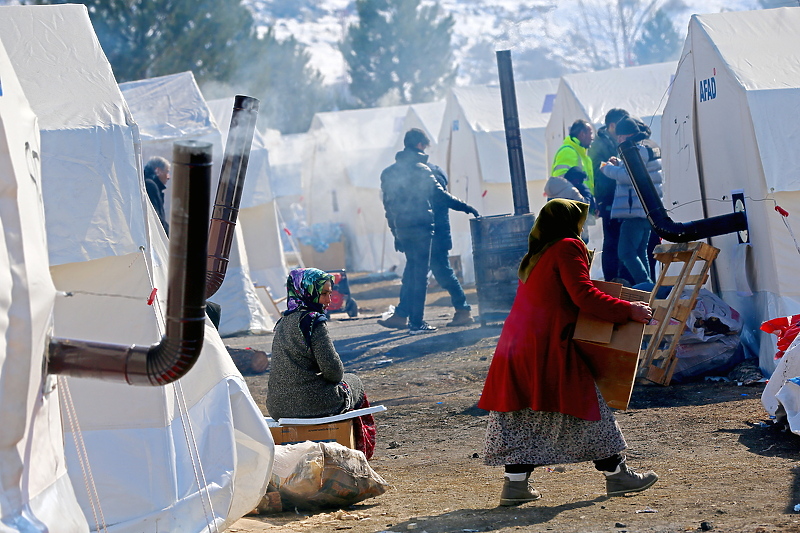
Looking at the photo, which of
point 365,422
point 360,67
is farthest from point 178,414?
point 360,67

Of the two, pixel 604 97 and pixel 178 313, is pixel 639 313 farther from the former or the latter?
pixel 604 97

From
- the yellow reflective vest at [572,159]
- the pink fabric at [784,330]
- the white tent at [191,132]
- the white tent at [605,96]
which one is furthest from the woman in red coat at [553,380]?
the white tent at [605,96]

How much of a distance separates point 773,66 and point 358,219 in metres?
14.3

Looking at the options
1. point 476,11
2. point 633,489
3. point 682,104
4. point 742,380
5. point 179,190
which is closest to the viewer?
→ point 179,190

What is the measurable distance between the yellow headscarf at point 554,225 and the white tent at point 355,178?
1559 centimetres

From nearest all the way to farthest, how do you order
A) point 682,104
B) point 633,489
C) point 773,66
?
point 633,489 → point 773,66 → point 682,104

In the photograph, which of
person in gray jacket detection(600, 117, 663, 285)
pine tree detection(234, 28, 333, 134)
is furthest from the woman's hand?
pine tree detection(234, 28, 333, 134)

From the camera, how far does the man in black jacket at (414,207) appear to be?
10.4 metres

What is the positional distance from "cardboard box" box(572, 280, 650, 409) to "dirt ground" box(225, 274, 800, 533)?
1.67 ft

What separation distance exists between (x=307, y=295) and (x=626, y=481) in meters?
1.86

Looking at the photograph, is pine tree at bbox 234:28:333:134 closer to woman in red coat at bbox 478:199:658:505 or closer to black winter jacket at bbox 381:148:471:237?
black winter jacket at bbox 381:148:471:237

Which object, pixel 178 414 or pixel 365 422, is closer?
pixel 178 414

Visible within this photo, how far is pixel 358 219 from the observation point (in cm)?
2102

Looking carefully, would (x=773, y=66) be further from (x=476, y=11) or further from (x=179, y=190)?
(x=476, y=11)
